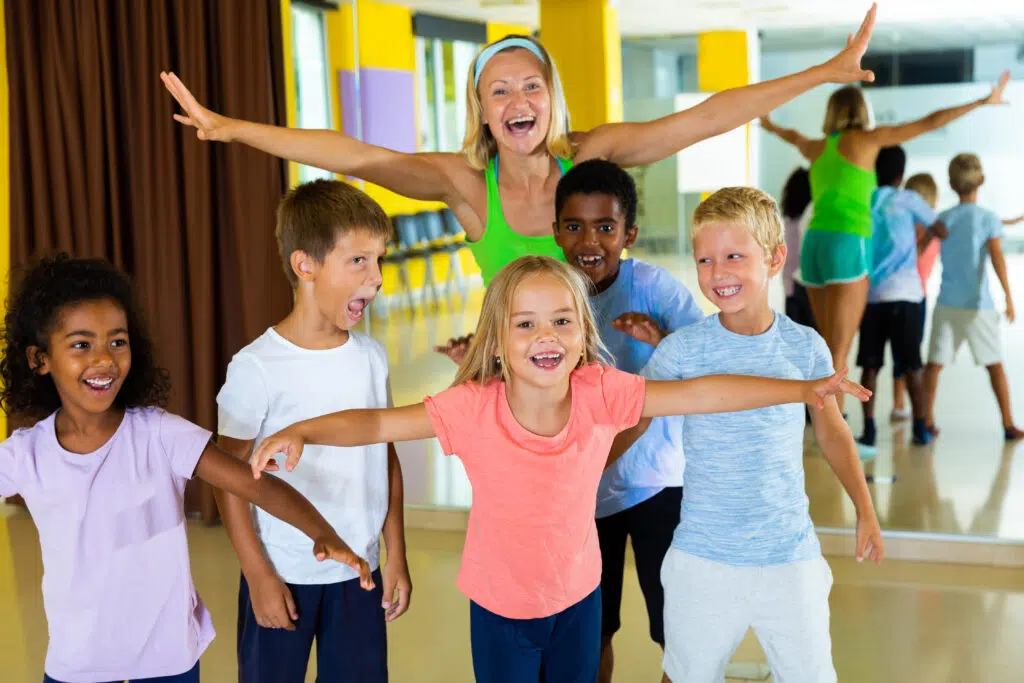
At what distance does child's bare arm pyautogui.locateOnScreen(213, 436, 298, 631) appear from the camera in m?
1.84

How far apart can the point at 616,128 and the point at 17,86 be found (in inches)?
108

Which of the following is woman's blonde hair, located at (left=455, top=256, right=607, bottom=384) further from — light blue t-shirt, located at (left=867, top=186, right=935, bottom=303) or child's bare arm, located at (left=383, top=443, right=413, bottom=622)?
light blue t-shirt, located at (left=867, top=186, right=935, bottom=303)

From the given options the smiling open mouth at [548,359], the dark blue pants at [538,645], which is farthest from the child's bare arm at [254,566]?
the smiling open mouth at [548,359]

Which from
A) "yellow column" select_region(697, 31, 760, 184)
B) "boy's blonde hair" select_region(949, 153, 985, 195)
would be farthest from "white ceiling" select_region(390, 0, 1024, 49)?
"boy's blonde hair" select_region(949, 153, 985, 195)

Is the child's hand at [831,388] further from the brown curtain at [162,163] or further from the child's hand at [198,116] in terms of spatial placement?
the brown curtain at [162,163]

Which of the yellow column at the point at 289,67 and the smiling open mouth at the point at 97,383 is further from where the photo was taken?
the yellow column at the point at 289,67

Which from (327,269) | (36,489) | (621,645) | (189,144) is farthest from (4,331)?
(189,144)

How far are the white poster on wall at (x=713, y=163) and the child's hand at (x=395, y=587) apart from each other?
2122 millimetres

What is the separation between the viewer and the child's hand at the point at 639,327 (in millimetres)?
1961

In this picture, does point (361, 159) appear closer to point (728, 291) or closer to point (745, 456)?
point (728, 291)

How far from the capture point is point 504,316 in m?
1.75

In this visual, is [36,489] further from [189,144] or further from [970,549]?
[970,549]

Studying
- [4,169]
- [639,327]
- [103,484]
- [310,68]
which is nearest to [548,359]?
[639,327]

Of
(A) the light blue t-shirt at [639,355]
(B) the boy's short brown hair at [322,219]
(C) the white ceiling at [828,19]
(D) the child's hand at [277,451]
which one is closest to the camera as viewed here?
(D) the child's hand at [277,451]
